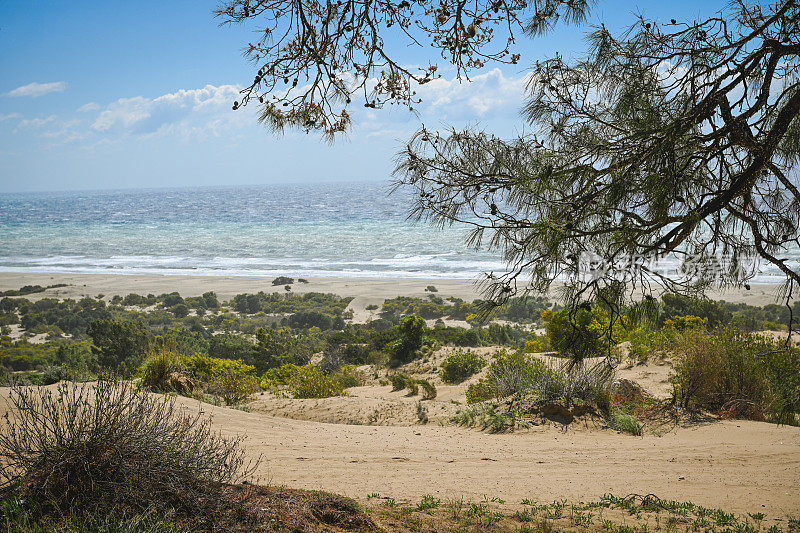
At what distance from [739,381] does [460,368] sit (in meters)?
5.49

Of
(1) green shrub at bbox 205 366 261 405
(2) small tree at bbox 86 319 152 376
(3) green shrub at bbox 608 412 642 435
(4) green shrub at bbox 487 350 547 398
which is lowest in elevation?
(2) small tree at bbox 86 319 152 376

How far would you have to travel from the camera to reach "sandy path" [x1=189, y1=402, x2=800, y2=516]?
4.63 m

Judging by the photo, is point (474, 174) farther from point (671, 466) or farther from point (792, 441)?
point (792, 441)

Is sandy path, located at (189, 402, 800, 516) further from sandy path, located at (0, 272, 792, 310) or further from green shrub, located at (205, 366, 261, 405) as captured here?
sandy path, located at (0, 272, 792, 310)

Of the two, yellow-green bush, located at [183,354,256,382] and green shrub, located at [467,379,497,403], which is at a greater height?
green shrub, located at [467,379,497,403]

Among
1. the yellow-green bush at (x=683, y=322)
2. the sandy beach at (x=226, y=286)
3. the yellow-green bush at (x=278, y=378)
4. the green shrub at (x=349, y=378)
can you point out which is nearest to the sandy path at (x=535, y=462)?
the yellow-green bush at (x=278, y=378)

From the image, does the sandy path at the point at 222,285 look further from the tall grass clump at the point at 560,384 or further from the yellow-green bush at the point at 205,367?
the tall grass clump at the point at 560,384

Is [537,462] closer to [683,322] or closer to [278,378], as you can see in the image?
[278,378]

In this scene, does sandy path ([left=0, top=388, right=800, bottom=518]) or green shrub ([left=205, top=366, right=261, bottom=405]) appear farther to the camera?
green shrub ([left=205, top=366, right=261, bottom=405])

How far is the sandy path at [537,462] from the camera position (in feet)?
15.2

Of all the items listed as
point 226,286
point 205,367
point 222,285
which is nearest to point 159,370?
point 205,367

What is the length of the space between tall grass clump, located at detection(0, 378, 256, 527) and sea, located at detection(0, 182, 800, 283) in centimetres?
1874

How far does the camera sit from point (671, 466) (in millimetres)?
5352

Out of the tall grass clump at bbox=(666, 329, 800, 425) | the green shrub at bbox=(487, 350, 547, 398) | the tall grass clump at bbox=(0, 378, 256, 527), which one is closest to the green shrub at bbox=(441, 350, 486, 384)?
the green shrub at bbox=(487, 350, 547, 398)
